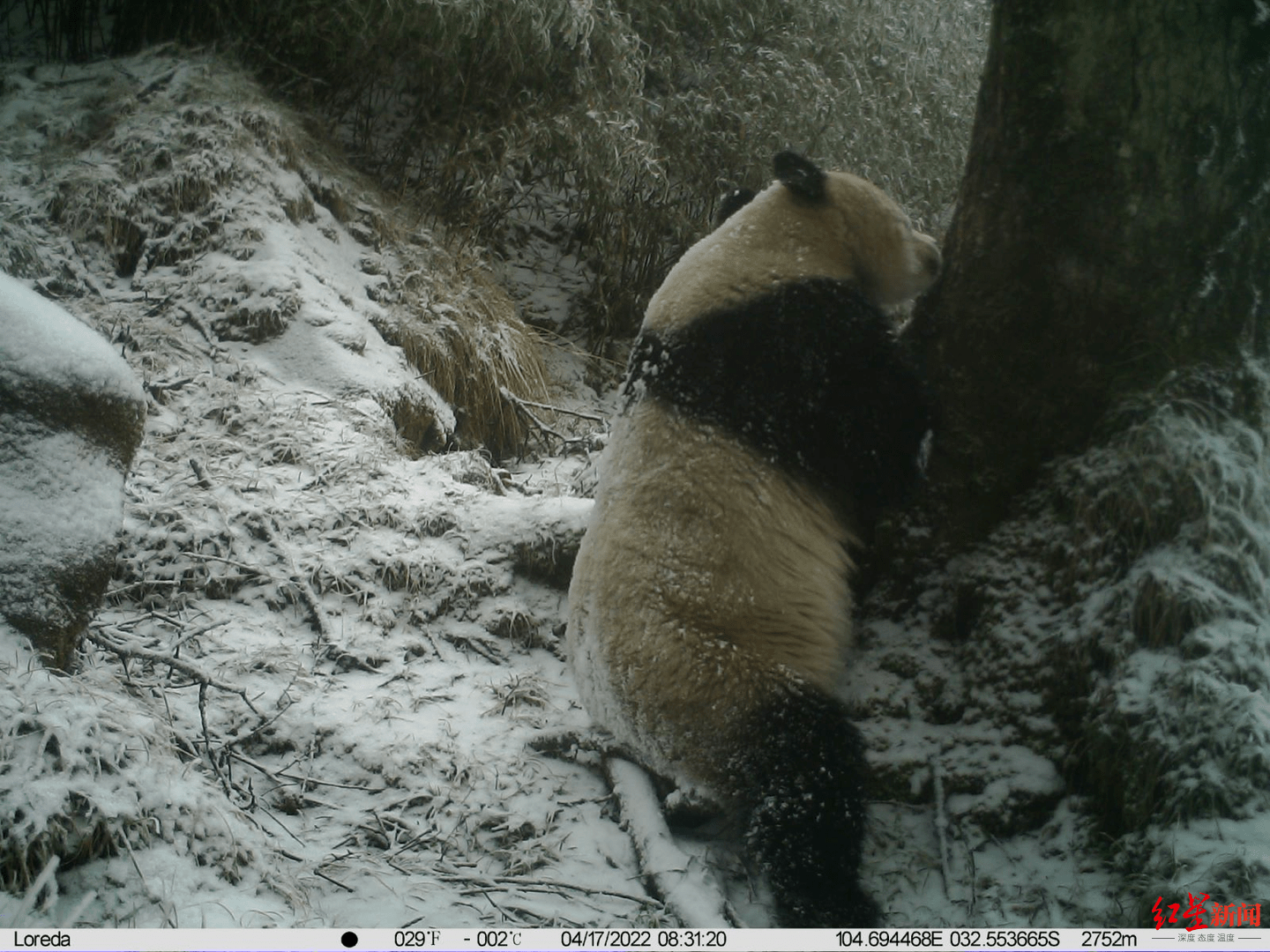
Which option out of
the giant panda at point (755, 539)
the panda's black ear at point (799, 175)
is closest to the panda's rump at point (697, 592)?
the giant panda at point (755, 539)

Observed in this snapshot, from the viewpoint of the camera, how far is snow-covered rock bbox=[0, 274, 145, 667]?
7.27ft

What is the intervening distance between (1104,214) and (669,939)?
6.72 ft

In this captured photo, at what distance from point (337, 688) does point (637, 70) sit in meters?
4.49

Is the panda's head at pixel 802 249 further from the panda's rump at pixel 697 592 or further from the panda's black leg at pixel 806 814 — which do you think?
the panda's black leg at pixel 806 814

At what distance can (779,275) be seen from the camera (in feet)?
9.20

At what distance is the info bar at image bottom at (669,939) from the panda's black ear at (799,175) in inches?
85.1

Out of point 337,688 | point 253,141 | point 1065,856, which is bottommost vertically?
point 337,688

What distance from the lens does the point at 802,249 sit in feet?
9.58

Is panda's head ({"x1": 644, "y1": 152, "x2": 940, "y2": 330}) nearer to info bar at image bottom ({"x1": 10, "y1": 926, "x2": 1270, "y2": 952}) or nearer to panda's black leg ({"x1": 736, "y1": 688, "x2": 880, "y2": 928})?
panda's black leg ({"x1": 736, "y1": 688, "x2": 880, "y2": 928})

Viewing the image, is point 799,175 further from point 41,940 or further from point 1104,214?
point 41,940

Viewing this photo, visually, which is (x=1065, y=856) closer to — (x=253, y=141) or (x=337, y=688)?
(x=337, y=688)

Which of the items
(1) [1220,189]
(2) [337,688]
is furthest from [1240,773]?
(2) [337,688]

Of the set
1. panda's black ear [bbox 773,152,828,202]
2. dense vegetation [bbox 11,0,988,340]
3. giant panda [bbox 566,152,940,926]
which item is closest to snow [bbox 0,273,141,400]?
giant panda [bbox 566,152,940,926]

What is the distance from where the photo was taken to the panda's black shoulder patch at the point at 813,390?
2.64m
